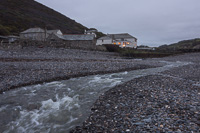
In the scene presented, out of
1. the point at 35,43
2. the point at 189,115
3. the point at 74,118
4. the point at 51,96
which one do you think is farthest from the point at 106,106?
the point at 35,43

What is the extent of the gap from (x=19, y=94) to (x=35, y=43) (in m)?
26.2

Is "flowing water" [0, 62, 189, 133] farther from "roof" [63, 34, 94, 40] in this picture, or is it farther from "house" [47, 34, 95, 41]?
"roof" [63, 34, 94, 40]

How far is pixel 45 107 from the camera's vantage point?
245 inches

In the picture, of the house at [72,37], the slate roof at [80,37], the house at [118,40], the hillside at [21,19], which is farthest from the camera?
the house at [118,40]

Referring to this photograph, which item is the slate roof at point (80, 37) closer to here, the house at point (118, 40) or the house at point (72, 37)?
the house at point (72, 37)

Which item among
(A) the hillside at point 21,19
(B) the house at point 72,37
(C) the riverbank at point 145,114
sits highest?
(A) the hillside at point 21,19

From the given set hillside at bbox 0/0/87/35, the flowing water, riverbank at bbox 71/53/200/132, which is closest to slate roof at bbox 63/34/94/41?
hillside at bbox 0/0/87/35

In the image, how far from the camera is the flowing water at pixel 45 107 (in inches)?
189

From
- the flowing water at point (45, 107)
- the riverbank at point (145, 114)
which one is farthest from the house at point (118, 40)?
the riverbank at point (145, 114)

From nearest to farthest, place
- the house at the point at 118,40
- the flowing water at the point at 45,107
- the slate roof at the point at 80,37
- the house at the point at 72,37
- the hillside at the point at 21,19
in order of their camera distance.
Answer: the flowing water at the point at 45,107
the house at the point at 72,37
the slate roof at the point at 80,37
the hillside at the point at 21,19
the house at the point at 118,40

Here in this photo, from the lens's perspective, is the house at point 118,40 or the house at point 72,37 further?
the house at point 118,40

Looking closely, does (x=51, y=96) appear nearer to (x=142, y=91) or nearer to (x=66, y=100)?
(x=66, y=100)

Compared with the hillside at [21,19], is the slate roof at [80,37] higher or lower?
lower

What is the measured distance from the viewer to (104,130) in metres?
3.98
